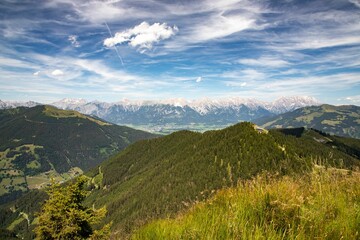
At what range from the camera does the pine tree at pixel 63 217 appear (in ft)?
86.6

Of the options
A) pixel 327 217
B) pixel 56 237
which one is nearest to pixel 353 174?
pixel 327 217

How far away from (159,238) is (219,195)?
2493mm

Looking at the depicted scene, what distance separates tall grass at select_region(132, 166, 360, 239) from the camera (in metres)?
3.93

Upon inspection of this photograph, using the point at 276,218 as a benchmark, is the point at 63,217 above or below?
below

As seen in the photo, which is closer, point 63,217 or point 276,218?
point 276,218

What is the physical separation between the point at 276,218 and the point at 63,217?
26.9m

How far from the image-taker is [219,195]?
6.64 metres

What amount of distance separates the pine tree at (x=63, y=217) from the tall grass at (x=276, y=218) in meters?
22.4

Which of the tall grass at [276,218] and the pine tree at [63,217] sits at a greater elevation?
the tall grass at [276,218]

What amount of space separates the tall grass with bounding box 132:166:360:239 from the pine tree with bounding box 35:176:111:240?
22.4 m

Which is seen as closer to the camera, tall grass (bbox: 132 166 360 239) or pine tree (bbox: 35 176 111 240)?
tall grass (bbox: 132 166 360 239)

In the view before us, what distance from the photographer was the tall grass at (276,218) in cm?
393

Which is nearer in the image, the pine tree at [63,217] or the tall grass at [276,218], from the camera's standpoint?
the tall grass at [276,218]

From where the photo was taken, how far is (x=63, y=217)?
26.9 m
